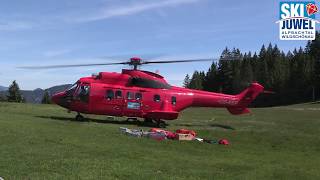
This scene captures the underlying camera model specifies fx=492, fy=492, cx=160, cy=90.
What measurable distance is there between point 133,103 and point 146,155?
15.2 m

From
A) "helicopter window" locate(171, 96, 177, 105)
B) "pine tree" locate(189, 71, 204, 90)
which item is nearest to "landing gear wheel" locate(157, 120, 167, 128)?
"helicopter window" locate(171, 96, 177, 105)

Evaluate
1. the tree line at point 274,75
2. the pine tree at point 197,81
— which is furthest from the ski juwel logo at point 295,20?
the pine tree at point 197,81

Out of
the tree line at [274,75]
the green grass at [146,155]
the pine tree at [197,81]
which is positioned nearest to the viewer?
the green grass at [146,155]

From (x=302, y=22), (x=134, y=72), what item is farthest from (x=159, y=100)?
Result: (x=302, y=22)

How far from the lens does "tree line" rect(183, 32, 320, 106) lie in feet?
384

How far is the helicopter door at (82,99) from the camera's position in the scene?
3122 cm

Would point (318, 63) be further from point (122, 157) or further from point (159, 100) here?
point (122, 157)

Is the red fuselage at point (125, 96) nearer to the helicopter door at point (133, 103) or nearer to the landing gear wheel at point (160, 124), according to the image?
the helicopter door at point (133, 103)

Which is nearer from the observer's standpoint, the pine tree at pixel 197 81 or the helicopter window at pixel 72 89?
the helicopter window at pixel 72 89

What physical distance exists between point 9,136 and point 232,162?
28.3ft

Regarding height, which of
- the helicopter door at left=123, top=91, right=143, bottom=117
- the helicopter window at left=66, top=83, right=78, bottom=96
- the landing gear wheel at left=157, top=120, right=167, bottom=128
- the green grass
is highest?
the helicopter window at left=66, top=83, right=78, bottom=96

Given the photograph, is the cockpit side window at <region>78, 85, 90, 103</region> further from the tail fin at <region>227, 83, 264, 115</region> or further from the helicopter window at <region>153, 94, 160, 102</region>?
the tail fin at <region>227, 83, 264, 115</region>

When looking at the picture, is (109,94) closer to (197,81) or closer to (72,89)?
(72,89)

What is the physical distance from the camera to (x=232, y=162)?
16.3 meters
